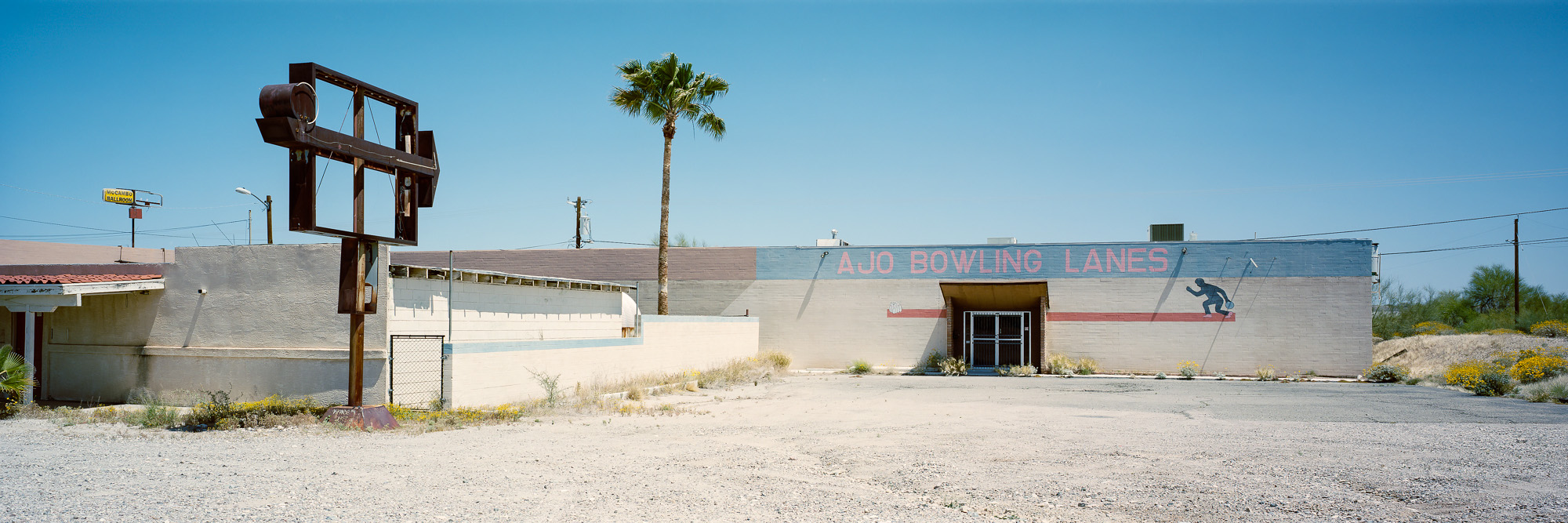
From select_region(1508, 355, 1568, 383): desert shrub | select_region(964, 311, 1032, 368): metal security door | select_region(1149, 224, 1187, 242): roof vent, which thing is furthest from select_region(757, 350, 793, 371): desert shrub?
select_region(1508, 355, 1568, 383): desert shrub

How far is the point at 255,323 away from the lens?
51.0 feet

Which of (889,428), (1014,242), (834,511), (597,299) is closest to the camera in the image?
(834,511)

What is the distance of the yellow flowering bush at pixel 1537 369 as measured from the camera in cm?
1958

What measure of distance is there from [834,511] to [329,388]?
1121 centimetres

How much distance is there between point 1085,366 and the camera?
2739cm

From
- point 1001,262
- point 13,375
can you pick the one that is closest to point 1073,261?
point 1001,262

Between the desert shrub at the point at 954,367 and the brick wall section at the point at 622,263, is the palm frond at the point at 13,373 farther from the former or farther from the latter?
the desert shrub at the point at 954,367

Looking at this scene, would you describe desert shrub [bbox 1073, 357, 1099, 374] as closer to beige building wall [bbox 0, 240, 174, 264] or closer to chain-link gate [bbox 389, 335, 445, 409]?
chain-link gate [bbox 389, 335, 445, 409]

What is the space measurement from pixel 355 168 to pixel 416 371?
4.16 m

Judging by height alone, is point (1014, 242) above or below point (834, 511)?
above

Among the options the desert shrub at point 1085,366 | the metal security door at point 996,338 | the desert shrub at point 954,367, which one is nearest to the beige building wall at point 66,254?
the desert shrub at point 954,367

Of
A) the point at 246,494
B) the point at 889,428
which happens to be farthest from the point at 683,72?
the point at 246,494

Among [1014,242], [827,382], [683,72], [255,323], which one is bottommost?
[827,382]

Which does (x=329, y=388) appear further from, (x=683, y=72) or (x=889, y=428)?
(x=683, y=72)
